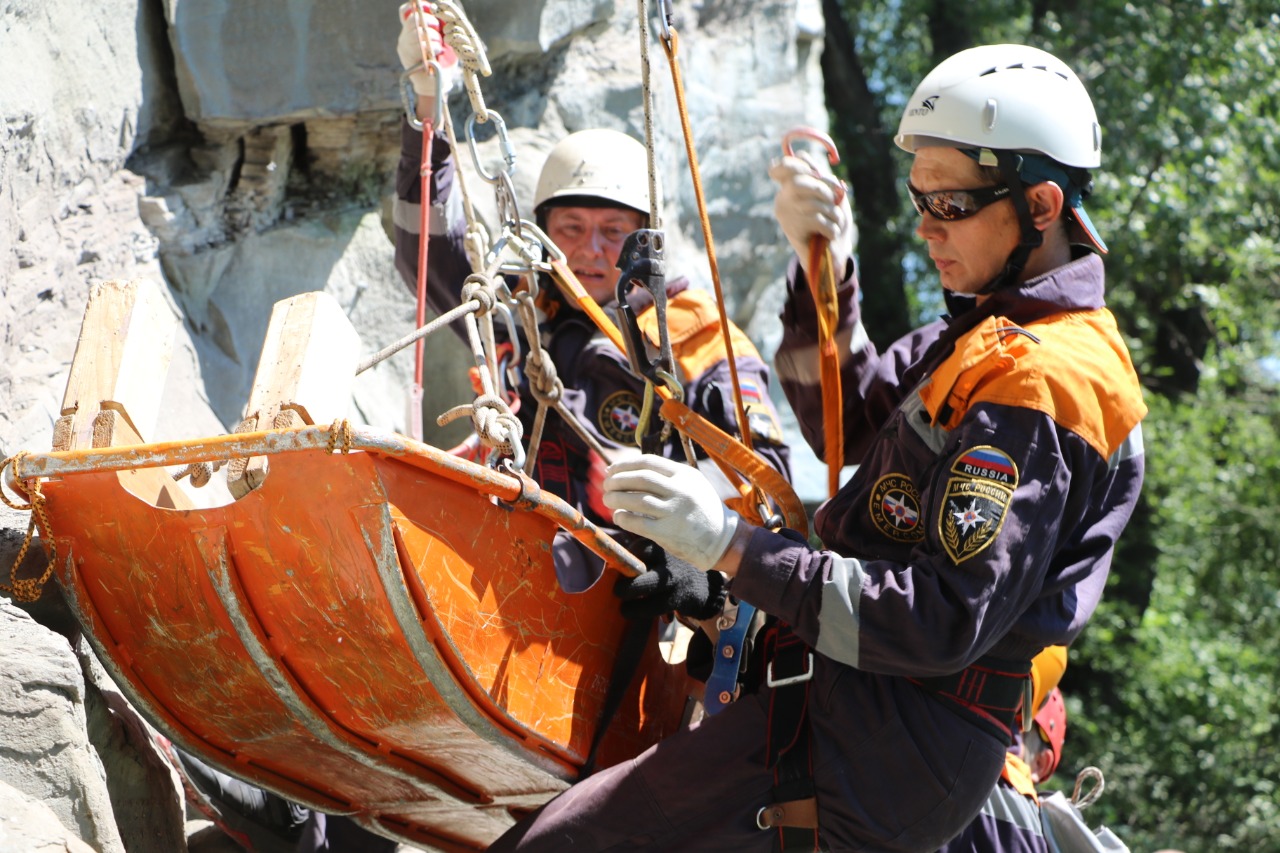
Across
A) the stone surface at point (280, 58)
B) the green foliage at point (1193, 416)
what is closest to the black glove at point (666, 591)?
the stone surface at point (280, 58)

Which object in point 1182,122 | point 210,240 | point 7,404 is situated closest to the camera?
point 7,404

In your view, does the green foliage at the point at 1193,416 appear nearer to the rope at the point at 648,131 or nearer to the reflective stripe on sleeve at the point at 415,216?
the reflective stripe on sleeve at the point at 415,216

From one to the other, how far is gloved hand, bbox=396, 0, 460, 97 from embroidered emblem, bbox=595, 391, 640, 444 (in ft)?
2.77

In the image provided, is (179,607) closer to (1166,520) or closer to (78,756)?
(78,756)

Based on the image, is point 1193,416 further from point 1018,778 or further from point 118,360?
point 118,360

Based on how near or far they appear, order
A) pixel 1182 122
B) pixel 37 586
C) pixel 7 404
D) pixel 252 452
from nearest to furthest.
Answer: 1. pixel 252 452
2. pixel 37 586
3. pixel 7 404
4. pixel 1182 122

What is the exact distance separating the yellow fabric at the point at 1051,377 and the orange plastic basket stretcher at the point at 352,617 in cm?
62

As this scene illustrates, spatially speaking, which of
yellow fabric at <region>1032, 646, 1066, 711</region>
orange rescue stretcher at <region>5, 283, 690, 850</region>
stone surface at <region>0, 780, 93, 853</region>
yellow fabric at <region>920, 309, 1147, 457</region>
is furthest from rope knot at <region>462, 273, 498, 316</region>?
yellow fabric at <region>1032, 646, 1066, 711</region>

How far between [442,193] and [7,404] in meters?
1.17

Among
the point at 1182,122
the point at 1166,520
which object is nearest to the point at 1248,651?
the point at 1166,520

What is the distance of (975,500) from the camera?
2.13 metres

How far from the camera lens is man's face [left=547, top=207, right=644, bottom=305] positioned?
3.66m

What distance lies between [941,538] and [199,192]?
3109mm

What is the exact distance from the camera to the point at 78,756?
2.27m
